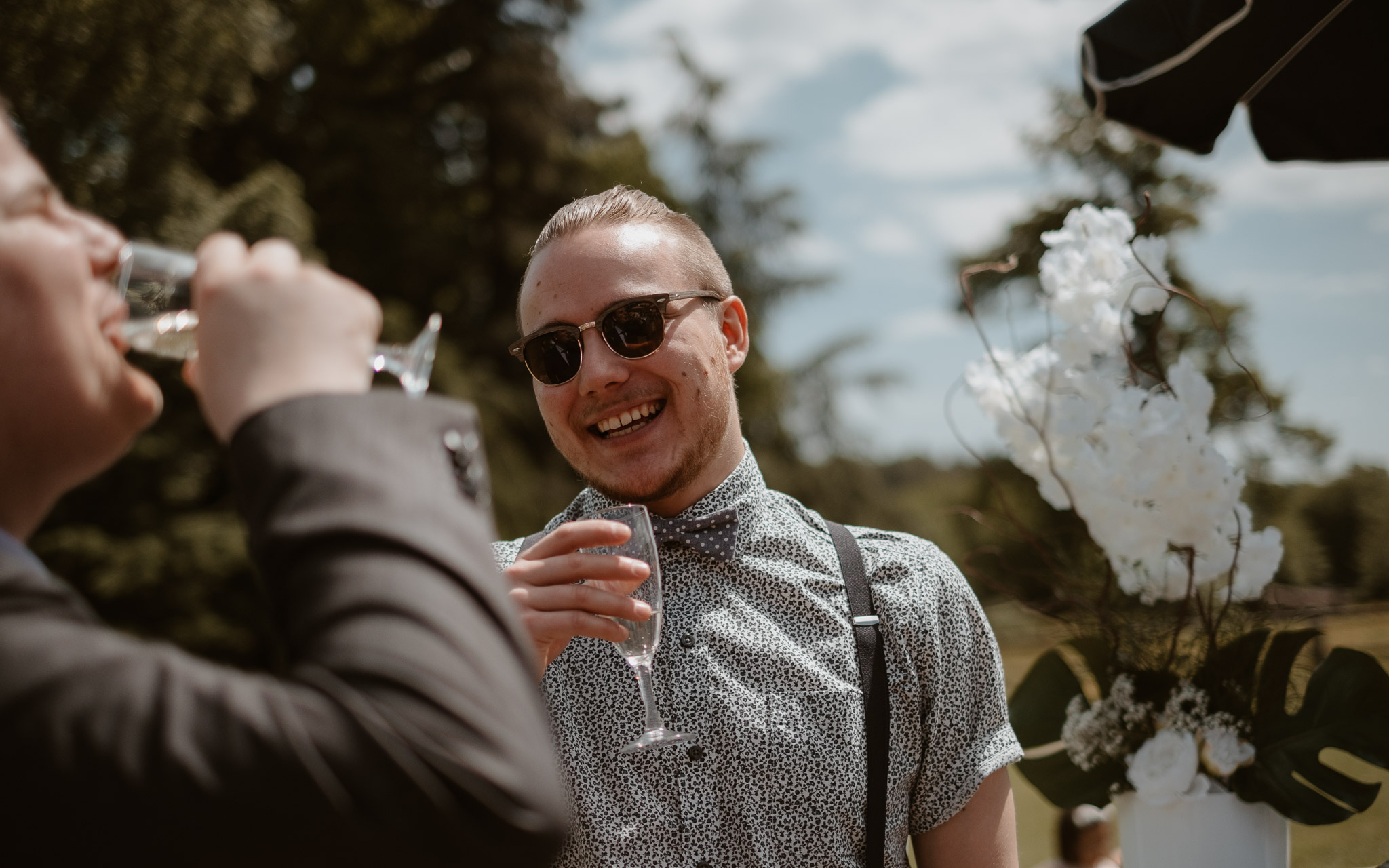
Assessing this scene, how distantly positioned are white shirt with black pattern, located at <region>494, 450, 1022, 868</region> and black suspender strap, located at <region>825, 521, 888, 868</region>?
0.8 inches

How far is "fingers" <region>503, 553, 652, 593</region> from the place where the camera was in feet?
5.19

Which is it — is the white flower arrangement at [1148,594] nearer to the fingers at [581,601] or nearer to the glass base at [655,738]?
the glass base at [655,738]

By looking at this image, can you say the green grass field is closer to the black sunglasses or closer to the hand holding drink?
the black sunglasses

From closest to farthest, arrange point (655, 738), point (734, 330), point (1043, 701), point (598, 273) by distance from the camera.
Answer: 1. point (655, 738)
2. point (598, 273)
3. point (1043, 701)
4. point (734, 330)

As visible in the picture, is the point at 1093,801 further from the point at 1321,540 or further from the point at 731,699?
the point at 1321,540

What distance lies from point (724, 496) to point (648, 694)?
632mm

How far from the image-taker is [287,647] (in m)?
0.75

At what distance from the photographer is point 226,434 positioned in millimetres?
842

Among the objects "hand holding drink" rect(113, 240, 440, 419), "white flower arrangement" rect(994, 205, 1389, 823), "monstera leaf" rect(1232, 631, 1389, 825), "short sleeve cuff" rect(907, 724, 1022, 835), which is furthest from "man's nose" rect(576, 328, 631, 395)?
"monstera leaf" rect(1232, 631, 1389, 825)

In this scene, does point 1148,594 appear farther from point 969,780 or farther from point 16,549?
point 16,549

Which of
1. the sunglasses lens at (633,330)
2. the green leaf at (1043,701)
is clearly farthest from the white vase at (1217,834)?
the sunglasses lens at (633,330)

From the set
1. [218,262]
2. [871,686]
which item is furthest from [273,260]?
→ [871,686]

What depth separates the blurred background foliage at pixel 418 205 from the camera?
11219mm

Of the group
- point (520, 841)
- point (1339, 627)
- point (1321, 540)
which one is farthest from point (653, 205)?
point (1321, 540)
